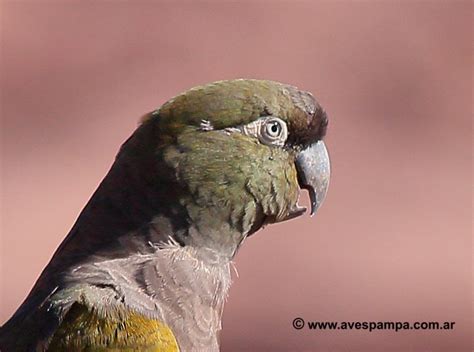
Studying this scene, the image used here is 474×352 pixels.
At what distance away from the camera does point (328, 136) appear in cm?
1088

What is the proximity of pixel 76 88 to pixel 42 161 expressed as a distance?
1.30 metres

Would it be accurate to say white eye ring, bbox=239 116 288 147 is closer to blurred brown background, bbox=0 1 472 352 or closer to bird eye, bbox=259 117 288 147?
bird eye, bbox=259 117 288 147

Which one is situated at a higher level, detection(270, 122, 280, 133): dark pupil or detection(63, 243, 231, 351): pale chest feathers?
detection(270, 122, 280, 133): dark pupil

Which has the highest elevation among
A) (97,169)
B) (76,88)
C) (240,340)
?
(76,88)

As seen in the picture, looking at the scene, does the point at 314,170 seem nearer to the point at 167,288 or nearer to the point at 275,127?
the point at 275,127

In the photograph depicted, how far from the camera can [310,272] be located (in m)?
9.03

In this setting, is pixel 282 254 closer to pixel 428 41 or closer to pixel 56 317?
pixel 428 41

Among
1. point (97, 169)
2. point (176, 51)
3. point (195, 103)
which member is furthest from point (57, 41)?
point (195, 103)

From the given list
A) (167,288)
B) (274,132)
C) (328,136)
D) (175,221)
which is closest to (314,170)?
(274,132)

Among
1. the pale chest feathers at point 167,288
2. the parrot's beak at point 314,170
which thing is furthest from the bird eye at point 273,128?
the pale chest feathers at point 167,288

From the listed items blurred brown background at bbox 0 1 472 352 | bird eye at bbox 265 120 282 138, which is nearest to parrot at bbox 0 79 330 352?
bird eye at bbox 265 120 282 138

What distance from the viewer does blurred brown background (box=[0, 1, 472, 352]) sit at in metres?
8.56

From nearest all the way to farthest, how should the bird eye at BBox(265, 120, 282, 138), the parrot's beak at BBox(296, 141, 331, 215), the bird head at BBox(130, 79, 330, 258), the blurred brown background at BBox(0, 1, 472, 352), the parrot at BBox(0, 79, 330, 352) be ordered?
the parrot at BBox(0, 79, 330, 352) → the bird head at BBox(130, 79, 330, 258) → the bird eye at BBox(265, 120, 282, 138) → the parrot's beak at BBox(296, 141, 331, 215) → the blurred brown background at BBox(0, 1, 472, 352)

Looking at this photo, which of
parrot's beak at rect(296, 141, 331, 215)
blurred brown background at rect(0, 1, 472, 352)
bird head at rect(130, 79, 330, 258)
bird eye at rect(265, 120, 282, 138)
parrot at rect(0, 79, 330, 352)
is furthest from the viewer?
blurred brown background at rect(0, 1, 472, 352)
